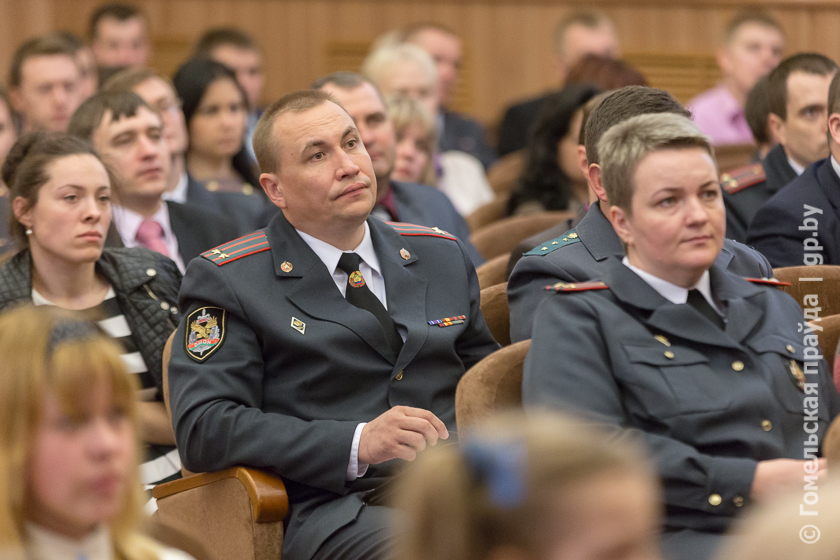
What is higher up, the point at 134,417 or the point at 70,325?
the point at 70,325

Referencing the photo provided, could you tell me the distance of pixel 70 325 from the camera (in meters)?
1.35

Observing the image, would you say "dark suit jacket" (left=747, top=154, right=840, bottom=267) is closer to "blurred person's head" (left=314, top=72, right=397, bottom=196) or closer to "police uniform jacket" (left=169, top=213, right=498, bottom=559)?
"police uniform jacket" (left=169, top=213, right=498, bottom=559)

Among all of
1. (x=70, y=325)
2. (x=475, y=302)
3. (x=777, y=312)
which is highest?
(x=70, y=325)

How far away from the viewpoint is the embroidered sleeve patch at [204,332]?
2227 mm

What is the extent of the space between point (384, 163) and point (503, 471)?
2617mm

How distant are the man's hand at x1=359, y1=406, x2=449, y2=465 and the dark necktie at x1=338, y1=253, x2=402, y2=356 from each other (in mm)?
231

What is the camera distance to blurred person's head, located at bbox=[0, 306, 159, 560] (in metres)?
1.31

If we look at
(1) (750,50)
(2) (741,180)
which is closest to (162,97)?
(2) (741,180)

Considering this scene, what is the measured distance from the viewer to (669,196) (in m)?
1.79

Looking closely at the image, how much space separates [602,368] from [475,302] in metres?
0.74

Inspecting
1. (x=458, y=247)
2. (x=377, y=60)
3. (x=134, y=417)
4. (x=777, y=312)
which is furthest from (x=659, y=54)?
(x=134, y=417)

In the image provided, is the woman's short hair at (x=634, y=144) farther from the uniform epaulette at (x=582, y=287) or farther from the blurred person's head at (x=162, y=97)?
the blurred person's head at (x=162, y=97)

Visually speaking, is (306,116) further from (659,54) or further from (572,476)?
(659,54)

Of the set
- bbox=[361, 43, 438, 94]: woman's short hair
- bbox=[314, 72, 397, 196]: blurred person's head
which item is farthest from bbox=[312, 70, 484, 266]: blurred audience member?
bbox=[361, 43, 438, 94]: woman's short hair
